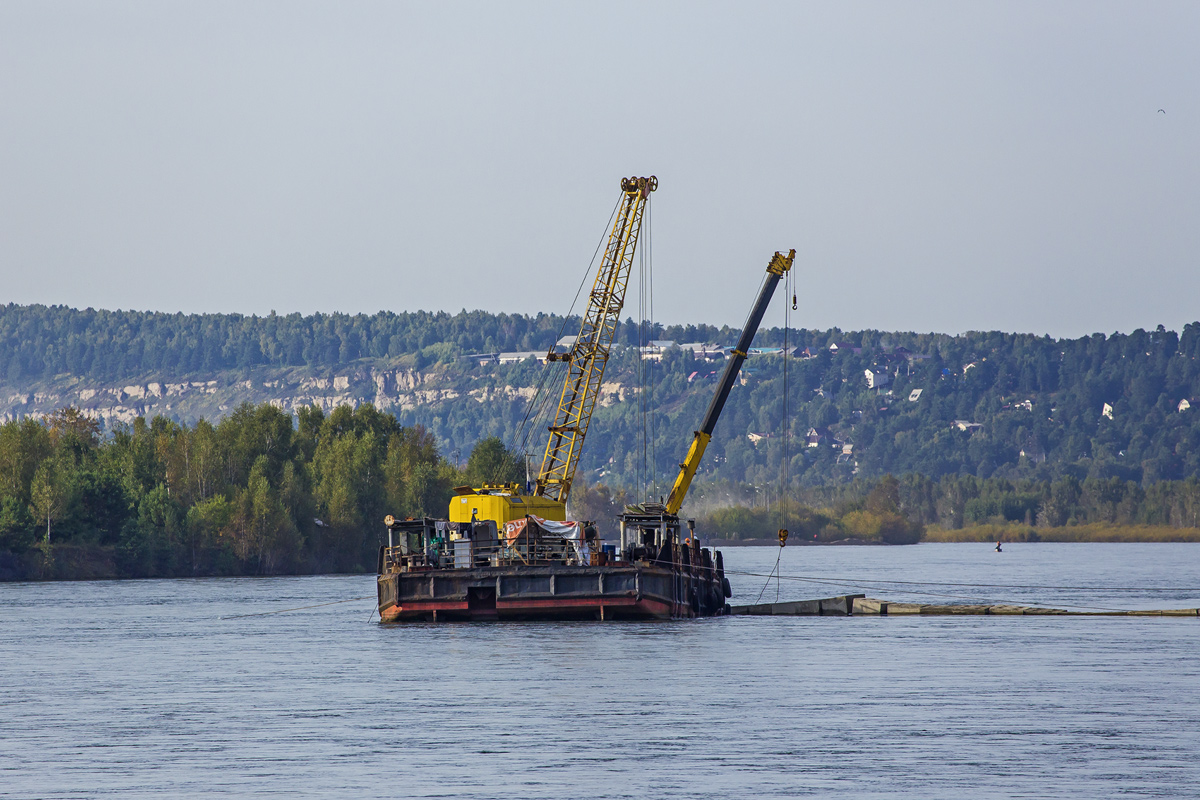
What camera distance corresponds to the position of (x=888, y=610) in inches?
3364

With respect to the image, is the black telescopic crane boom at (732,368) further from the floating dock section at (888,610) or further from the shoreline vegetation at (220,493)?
the shoreline vegetation at (220,493)

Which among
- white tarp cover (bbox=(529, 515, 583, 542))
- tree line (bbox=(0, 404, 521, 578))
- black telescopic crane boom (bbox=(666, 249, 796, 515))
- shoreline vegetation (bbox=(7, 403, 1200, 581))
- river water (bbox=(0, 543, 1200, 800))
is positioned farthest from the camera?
tree line (bbox=(0, 404, 521, 578))

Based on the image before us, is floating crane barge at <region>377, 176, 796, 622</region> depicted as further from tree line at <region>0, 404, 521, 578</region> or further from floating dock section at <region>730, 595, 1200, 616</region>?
tree line at <region>0, 404, 521, 578</region>

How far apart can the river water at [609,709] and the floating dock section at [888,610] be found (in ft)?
2.68

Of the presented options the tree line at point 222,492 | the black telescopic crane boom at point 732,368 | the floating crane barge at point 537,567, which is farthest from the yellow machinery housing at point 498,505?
the tree line at point 222,492

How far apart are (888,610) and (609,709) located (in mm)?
41184

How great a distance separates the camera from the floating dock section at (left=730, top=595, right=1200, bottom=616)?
82.1 metres

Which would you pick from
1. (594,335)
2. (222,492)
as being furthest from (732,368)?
(222,492)

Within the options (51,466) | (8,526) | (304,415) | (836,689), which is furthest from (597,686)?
(304,415)

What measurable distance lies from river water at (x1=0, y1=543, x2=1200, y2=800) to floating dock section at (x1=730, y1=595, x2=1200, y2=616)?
817mm

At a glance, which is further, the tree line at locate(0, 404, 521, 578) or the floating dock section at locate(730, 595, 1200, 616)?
the tree line at locate(0, 404, 521, 578)

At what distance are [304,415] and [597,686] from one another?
14511cm

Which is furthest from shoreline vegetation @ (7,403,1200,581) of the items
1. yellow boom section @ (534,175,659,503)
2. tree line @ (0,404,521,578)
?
yellow boom section @ (534,175,659,503)

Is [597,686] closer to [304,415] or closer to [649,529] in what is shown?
[649,529]
